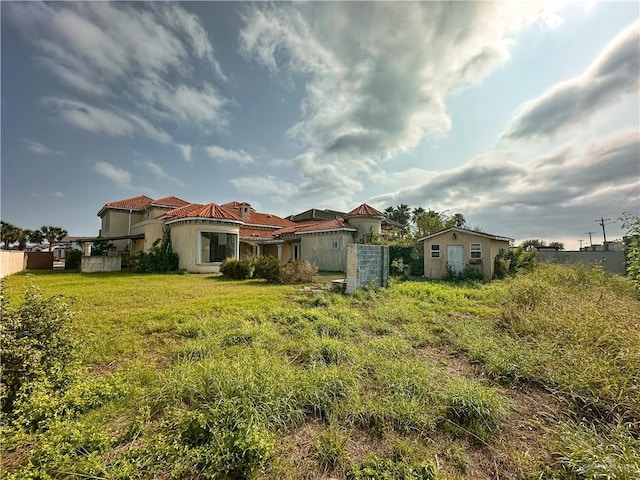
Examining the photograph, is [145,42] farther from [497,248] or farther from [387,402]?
[497,248]

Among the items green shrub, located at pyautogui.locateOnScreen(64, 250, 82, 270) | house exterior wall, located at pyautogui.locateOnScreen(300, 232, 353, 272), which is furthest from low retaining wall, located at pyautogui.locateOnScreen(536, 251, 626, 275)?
green shrub, located at pyautogui.locateOnScreen(64, 250, 82, 270)

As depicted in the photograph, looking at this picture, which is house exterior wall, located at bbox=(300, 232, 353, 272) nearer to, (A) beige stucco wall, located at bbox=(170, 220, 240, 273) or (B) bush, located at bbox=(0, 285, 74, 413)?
(A) beige stucco wall, located at bbox=(170, 220, 240, 273)

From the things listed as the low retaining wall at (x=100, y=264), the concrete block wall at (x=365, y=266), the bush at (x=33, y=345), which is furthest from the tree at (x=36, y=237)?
the bush at (x=33, y=345)

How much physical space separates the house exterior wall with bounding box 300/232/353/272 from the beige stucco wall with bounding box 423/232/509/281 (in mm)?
6154

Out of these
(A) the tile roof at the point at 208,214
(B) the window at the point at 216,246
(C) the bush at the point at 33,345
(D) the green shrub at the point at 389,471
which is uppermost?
(A) the tile roof at the point at 208,214

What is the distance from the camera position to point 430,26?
898cm

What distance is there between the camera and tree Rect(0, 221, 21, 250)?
38381 mm

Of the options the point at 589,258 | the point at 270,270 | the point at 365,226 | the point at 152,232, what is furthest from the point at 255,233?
the point at 589,258

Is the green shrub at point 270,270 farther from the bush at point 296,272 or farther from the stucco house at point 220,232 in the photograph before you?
the stucco house at point 220,232

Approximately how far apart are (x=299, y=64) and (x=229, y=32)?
3.11 m

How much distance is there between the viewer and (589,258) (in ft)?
76.9

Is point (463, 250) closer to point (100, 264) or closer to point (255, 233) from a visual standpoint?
point (255, 233)

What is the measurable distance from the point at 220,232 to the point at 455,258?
16.8m

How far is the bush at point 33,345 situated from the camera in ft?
10.3
